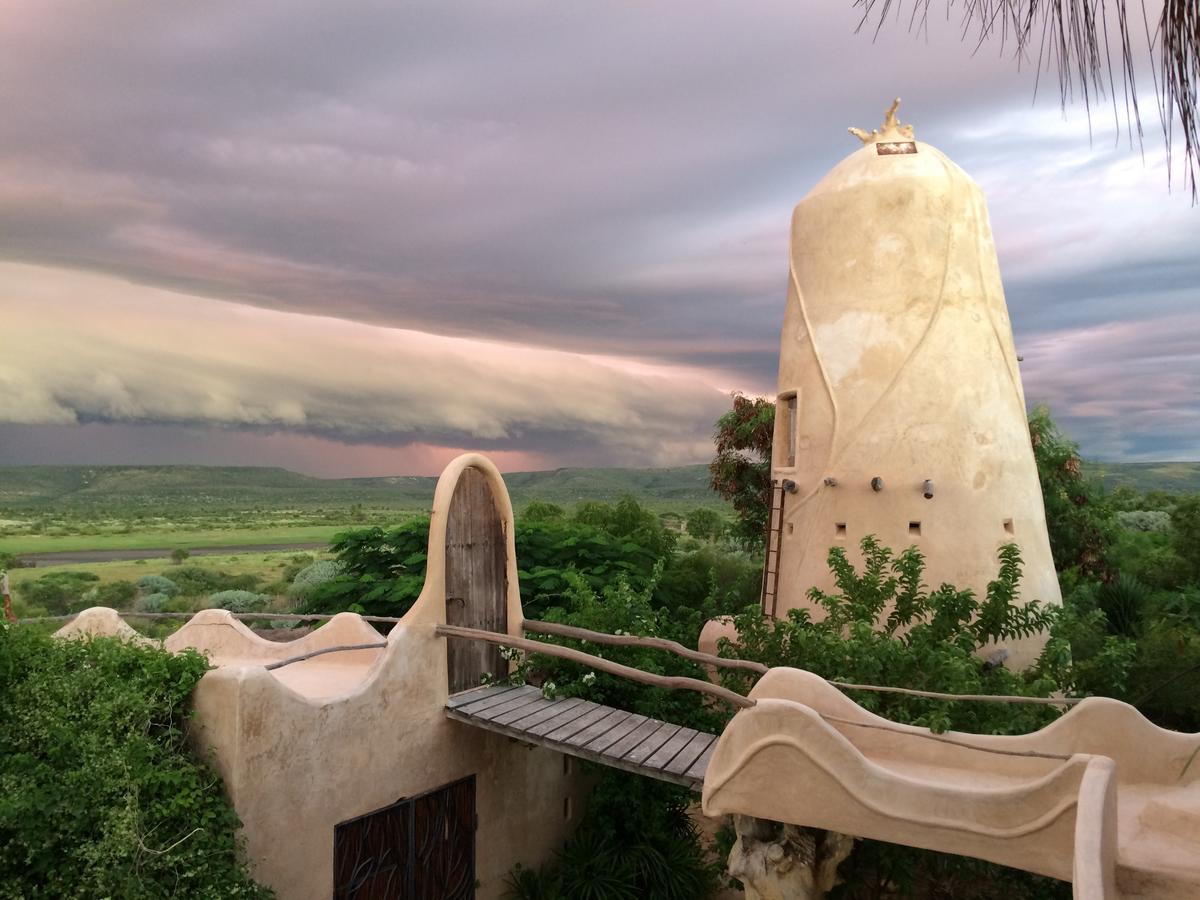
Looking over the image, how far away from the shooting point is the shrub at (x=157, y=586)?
124ft

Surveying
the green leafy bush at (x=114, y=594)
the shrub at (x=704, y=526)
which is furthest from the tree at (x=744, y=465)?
the green leafy bush at (x=114, y=594)

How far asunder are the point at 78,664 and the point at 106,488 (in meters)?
110

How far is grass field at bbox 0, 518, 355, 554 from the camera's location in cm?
5738

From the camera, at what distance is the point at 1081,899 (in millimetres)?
4125

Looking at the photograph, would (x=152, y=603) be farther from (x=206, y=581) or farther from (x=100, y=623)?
(x=100, y=623)

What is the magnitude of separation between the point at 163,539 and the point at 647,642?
218 feet

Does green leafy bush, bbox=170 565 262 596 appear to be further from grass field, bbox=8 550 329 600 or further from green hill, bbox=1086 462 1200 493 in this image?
green hill, bbox=1086 462 1200 493

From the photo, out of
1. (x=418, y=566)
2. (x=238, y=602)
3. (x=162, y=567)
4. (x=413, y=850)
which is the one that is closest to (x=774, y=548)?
(x=413, y=850)

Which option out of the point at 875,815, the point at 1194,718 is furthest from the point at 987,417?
the point at 875,815

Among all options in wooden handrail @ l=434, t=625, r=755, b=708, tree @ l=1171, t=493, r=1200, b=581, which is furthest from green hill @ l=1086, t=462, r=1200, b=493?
wooden handrail @ l=434, t=625, r=755, b=708

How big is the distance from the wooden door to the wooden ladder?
6.30m

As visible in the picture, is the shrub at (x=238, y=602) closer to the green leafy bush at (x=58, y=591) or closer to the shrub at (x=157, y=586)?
the green leafy bush at (x=58, y=591)

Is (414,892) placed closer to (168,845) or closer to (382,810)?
(382,810)

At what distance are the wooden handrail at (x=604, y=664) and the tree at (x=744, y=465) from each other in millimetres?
13148
